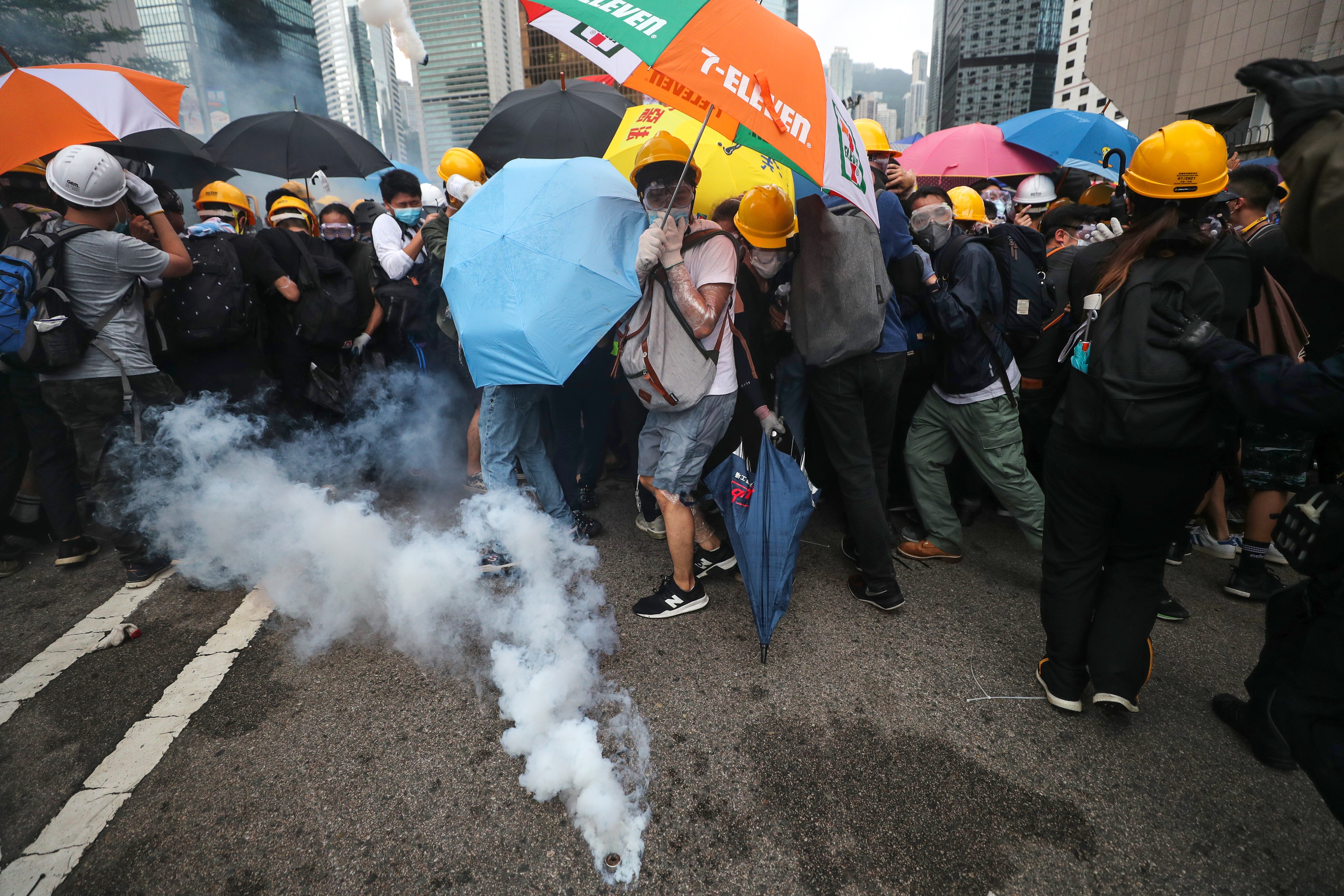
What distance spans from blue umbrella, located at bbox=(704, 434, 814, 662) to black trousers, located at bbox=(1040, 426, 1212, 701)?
3.21 ft

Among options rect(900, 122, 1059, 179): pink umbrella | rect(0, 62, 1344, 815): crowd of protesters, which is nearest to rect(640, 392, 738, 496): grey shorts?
rect(0, 62, 1344, 815): crowd of protesters

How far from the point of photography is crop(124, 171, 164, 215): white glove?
318 cm

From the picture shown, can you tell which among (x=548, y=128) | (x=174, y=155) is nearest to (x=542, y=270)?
(x=548, y=128)

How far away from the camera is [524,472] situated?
12.8ft

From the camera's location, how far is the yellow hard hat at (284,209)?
4410 millimetres

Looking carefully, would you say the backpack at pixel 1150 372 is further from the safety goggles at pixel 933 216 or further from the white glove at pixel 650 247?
the white glove at pixel 650 247

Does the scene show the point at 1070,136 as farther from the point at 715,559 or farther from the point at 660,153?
the point at 715,559

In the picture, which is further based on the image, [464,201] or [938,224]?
[464,201]

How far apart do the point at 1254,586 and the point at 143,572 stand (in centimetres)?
598

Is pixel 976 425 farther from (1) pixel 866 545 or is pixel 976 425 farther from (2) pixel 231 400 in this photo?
(2) pixel 231 400

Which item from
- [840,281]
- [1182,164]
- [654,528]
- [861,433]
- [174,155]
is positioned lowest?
[654,528]

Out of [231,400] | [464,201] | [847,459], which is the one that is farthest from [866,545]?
[231,400]

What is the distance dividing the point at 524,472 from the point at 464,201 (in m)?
1.94

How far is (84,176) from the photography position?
2973mm
